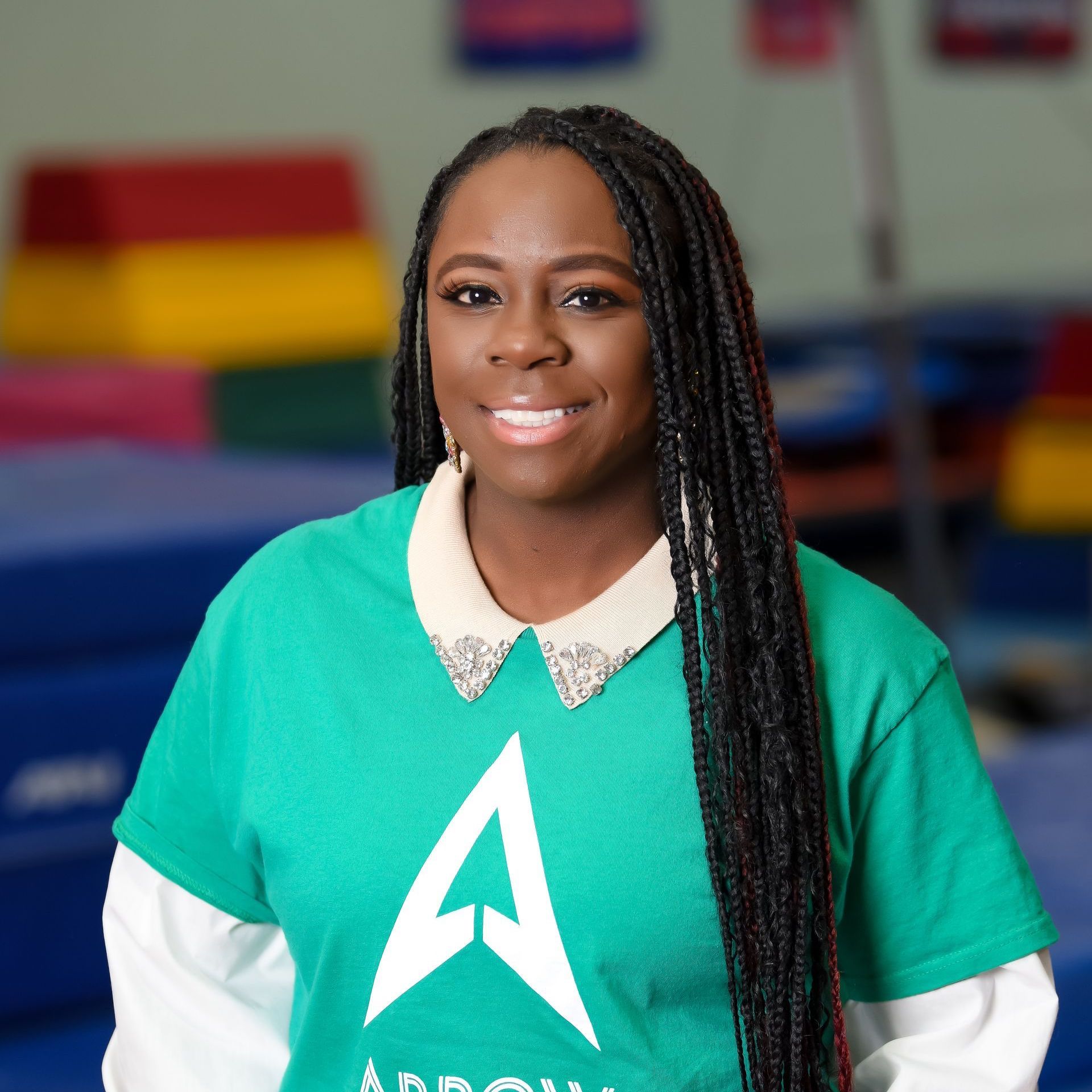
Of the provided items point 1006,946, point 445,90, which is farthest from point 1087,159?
point 1006,946

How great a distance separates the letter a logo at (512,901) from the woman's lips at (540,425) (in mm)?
164

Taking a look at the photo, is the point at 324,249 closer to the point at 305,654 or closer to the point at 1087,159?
the point at 305,654

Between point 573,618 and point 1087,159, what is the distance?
7.61 m

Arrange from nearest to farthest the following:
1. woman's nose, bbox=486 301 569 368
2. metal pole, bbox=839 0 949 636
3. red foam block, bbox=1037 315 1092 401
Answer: woman's nose, bbox=486 301 569 368, metal pole, bbox=839 0 949 636, red foam block, bbox=1037 315 1092 401

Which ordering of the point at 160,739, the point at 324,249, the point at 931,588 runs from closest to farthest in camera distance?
the point at 160,739
the point at 931,588
the point at 324,249

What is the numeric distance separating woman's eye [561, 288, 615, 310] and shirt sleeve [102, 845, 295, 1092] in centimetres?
43

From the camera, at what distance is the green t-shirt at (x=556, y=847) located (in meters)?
0.88

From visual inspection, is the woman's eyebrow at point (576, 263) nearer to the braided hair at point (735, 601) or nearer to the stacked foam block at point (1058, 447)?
the braided hair at point (735, 601)

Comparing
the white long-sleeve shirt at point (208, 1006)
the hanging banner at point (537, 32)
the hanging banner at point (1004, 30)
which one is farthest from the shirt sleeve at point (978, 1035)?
the hanging banner at point (1004, 30)

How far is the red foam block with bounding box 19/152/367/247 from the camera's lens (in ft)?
14.0

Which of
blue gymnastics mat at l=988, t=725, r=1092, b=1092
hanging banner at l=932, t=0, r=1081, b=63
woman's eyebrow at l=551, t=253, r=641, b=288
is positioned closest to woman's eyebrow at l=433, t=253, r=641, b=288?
woman's eyebrow at l=551, t=253, r=641, b=288

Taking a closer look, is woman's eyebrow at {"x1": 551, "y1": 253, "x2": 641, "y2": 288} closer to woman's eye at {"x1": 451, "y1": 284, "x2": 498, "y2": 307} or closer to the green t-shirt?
woman's eye at {"x1": 451, "y1": 284, "x2": 498, "y2": 307}

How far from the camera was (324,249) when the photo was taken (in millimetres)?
4527

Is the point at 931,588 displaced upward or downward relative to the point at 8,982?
downward
